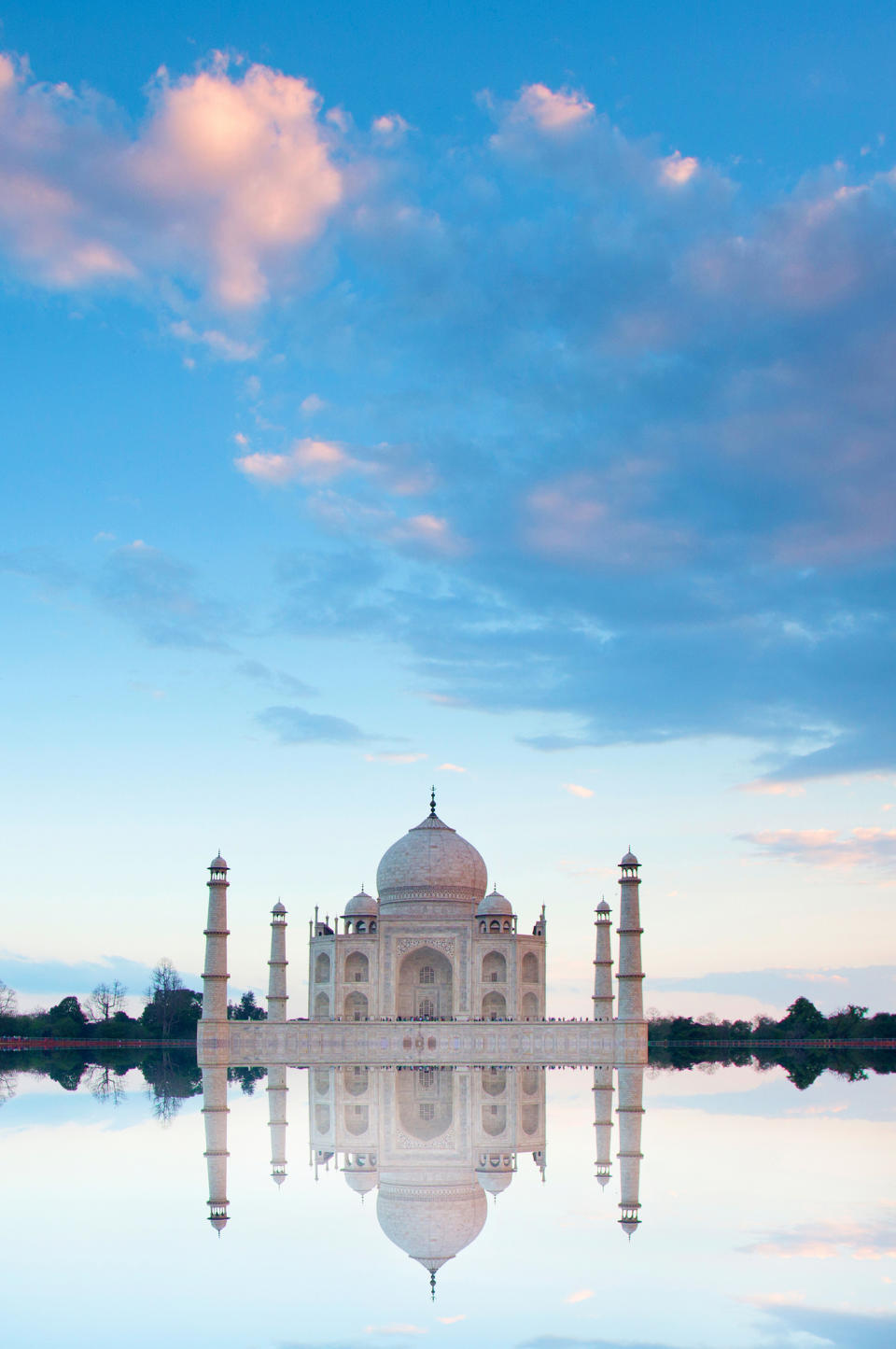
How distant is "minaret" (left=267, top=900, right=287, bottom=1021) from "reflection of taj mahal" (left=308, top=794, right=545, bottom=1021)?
1.44 meters

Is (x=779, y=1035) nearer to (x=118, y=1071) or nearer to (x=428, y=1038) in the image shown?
(x=428, y=1038)

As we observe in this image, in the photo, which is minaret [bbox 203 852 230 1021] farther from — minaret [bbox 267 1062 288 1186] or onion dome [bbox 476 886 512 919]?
onion dome [bbox 476 886 512 919]

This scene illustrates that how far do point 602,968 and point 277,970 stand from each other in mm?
11664

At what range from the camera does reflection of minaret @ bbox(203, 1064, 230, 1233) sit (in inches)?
505

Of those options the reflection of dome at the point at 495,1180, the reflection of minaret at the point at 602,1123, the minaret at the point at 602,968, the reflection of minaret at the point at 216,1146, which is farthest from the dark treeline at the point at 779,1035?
the reflection of dome at the point at 495,1180

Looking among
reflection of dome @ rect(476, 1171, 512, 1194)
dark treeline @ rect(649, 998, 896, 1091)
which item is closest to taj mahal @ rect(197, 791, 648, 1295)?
reflection of dome @ rect(476, 1171, 512, 1194)

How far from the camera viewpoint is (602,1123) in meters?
21.2

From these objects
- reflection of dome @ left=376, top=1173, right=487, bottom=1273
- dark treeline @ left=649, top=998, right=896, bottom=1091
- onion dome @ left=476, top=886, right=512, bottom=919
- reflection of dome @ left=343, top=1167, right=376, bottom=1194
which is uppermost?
onion dome @ left=476, top=886, right=512, bottom=919

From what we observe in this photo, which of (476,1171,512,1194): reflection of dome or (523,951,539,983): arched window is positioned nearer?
(476,1171,512,1194): reflection of dome

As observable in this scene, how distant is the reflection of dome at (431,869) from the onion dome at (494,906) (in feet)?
2.34

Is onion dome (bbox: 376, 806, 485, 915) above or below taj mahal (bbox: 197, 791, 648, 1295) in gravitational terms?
above

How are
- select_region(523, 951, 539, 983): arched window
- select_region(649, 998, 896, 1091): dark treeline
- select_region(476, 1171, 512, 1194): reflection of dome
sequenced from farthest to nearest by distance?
select_region(649, 998, 896, 1091): dark treeline
select_region(523, 951, 539, 983): arched window
select_region(476, 1171, 512, 1194): reflection of dome

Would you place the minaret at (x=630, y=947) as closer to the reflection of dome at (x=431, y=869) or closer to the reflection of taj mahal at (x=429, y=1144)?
the reflection of taj mahal at (x=429, y=1144)

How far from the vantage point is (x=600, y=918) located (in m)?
47.4
